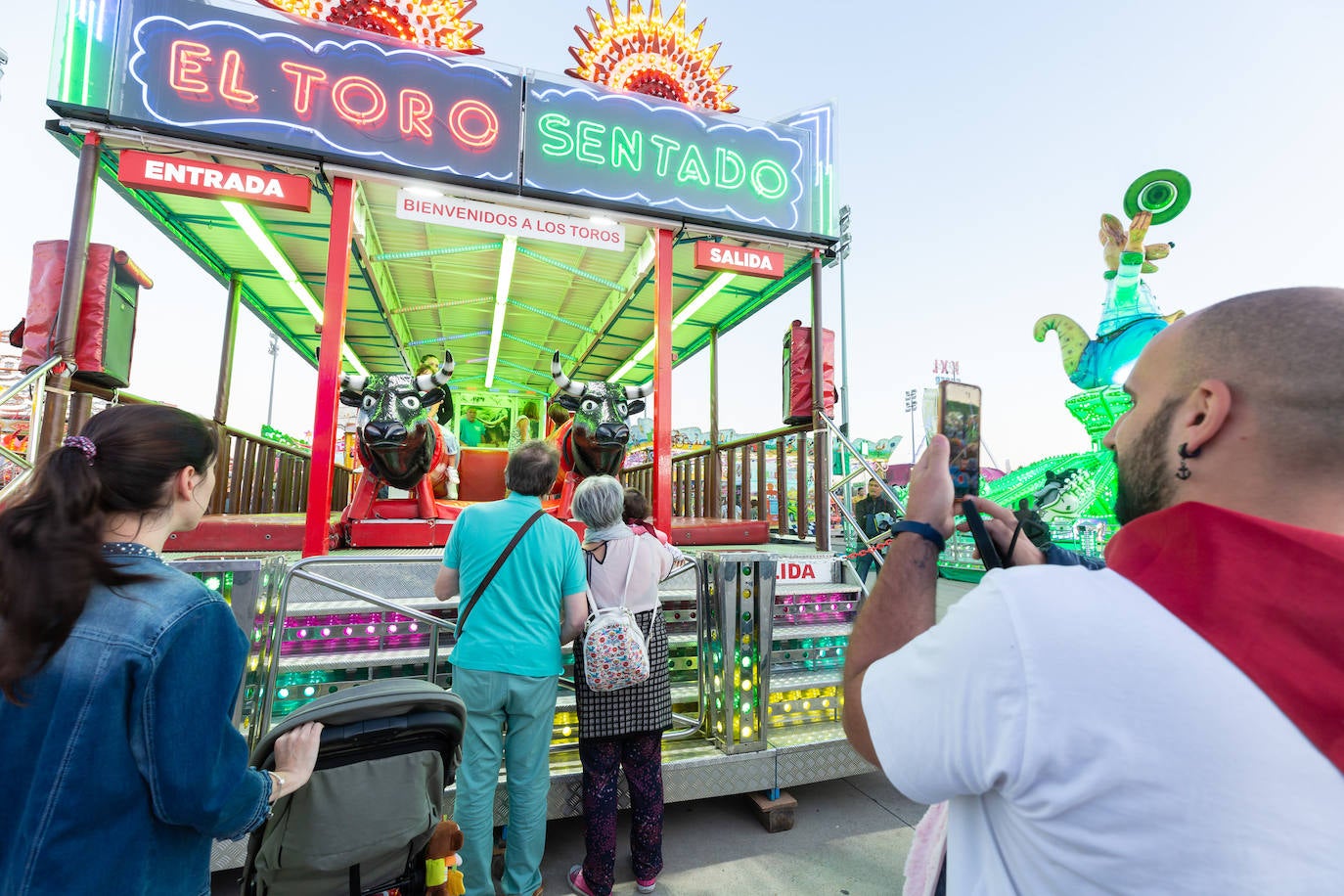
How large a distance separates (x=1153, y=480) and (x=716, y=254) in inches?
203

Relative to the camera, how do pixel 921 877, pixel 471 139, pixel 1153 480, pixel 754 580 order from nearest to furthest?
1. pixel 1153 480
2. pixel 921 877
3. pixel 754 580
4. pixel 471 139

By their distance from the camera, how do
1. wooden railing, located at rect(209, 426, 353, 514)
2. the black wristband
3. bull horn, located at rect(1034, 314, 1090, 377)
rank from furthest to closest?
1. bull horn, located at rect(1034, 314, 1090, 377)
2. wooden railing, located at rect(209, 426, 353, 514)
3. the black wristband

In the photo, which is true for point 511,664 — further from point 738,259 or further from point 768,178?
point 768,178

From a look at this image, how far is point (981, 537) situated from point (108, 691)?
161 cm

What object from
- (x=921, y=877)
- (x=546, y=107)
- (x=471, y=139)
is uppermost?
(x=546, y=107)

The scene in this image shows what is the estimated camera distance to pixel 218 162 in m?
4.71

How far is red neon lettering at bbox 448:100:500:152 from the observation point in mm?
5094

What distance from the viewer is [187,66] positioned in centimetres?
446

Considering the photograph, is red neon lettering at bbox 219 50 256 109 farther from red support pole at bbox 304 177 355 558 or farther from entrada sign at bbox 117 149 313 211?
red support pole at bbox 304 177 355 558

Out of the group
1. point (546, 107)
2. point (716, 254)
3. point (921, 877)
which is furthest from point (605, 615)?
point (546, 107)

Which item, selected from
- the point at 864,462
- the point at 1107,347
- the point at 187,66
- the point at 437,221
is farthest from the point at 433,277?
the point at 1107,347

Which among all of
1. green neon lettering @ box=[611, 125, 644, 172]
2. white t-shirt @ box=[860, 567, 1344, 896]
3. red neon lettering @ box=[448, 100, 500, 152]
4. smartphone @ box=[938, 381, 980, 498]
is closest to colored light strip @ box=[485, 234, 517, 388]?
red neon lettering @ box=[448, 100, 500, 152]

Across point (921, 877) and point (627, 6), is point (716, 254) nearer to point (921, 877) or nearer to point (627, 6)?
point (627, 6)

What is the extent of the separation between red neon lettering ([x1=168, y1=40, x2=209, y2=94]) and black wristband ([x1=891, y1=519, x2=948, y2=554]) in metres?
5.80
